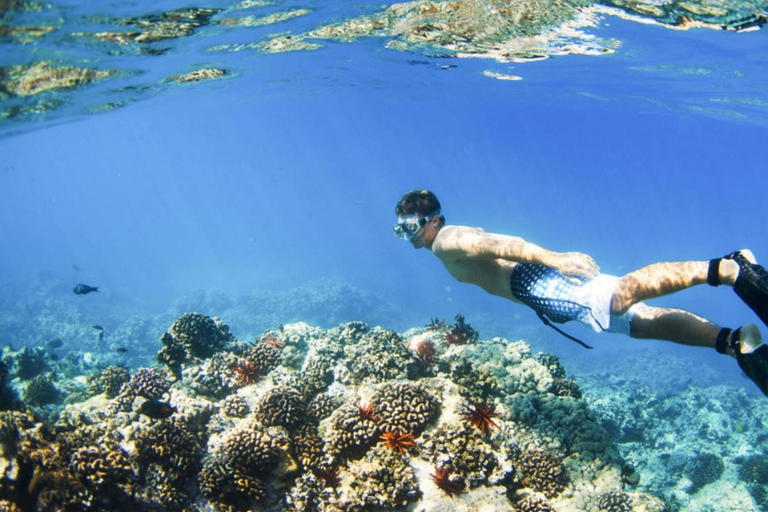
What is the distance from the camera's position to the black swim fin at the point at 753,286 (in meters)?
3.97

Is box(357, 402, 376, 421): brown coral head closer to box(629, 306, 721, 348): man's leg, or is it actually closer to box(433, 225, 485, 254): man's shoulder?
box(433, 225, 485, 254): man's shoulder

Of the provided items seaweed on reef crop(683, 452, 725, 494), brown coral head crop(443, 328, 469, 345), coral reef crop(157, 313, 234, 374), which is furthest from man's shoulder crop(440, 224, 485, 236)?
seaweed on reef crop(683, 452, 725, 494)

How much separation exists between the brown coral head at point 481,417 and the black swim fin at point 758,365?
2.77m

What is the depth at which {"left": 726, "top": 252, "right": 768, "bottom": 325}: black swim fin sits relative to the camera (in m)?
3.97

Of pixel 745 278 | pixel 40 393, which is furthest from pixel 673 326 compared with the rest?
Answer: pixel 40 393

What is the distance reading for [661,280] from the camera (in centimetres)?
471

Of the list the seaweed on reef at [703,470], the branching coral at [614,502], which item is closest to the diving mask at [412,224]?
the branching coral at [614,502]

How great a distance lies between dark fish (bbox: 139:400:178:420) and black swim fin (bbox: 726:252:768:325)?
24.2 ft

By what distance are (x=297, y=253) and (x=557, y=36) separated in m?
86.3

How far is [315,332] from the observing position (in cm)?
955

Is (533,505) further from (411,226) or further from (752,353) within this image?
(411,226)

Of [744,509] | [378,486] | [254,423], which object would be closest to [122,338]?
[254,423]

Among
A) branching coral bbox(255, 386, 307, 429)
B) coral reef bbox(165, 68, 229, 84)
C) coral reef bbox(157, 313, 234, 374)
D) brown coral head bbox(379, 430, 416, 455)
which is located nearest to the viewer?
brown coral head bbox(379, 430, 416, 455)

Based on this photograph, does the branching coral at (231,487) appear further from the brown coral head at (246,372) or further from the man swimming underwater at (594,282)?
the man swimming underwater at (594,282)
